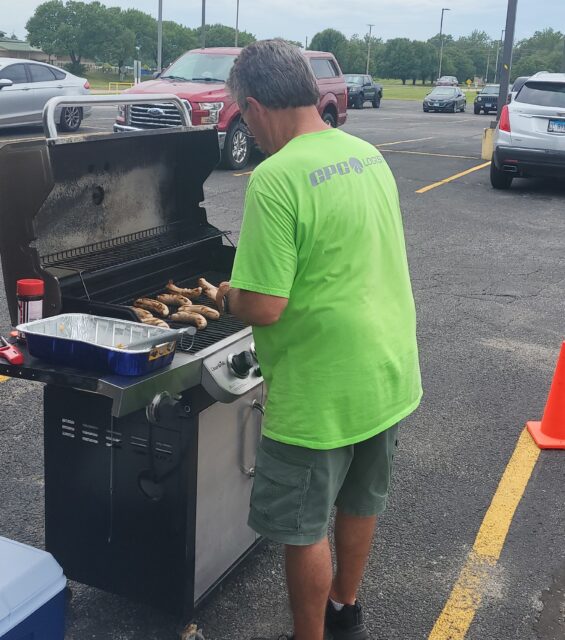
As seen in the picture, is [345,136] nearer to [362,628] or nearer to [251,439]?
[251,439]

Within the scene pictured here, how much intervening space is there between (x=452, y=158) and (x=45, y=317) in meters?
15.4

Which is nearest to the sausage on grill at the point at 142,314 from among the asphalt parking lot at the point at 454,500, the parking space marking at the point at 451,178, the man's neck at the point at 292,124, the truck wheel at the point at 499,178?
the man's neck at the point at 292,124

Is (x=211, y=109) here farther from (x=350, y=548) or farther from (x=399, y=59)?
(x=399, y=59)

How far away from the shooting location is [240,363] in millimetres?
2803

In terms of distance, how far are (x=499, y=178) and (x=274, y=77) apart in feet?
38.6

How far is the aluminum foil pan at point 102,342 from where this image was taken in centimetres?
244

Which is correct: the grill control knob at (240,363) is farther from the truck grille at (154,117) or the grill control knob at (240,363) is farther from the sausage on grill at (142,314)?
the truck grille at (154,117)

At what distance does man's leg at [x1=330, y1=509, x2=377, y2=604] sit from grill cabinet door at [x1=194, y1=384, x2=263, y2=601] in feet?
1.47

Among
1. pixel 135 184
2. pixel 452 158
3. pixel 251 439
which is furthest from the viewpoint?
pixel 452 158

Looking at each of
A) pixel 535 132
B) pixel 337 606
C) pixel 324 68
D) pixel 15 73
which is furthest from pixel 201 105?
pixel 337 606

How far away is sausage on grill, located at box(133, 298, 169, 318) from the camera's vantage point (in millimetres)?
3262

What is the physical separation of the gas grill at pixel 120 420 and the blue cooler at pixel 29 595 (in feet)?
1.62

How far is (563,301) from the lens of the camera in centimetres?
755

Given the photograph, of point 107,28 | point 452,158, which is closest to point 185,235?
point 452,158
